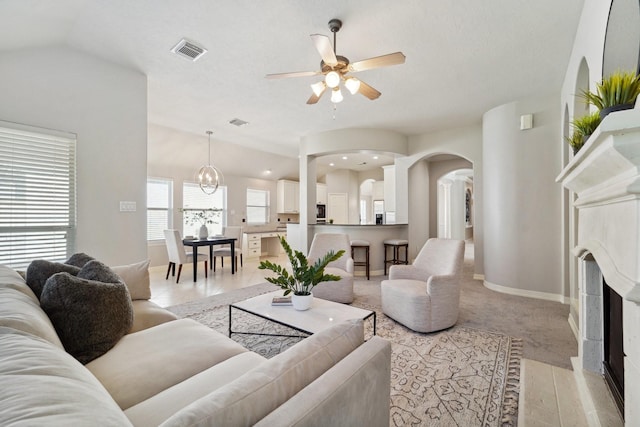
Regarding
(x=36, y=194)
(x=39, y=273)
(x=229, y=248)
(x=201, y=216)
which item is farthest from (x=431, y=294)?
(x=201, y=216)

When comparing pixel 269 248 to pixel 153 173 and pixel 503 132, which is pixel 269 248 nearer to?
pixel 153 173

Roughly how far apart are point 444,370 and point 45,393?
226cm

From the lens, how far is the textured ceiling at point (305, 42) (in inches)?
87.7

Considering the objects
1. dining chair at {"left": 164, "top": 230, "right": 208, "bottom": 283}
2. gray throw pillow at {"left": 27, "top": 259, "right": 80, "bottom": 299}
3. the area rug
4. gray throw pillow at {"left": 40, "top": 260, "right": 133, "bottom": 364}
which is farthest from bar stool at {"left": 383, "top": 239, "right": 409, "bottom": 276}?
gray throw pillow at {"left": 27, "top": 259, "right": 80, "bottom": 299}

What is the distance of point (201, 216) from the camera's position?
22.6 feet

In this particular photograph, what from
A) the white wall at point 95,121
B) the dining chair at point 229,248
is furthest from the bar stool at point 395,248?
the white wall at point 95,121

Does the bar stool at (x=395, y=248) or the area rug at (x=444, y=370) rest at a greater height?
the bar stool at (x=395, y=248)

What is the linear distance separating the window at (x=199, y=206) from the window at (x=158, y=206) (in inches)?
13.1

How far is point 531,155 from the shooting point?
388 centimetres

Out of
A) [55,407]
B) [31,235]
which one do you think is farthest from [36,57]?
[55,407]

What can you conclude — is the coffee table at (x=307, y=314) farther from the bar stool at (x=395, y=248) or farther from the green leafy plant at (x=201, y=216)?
the green leafy plant at (x=201, y=216)

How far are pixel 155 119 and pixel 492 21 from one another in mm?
5048

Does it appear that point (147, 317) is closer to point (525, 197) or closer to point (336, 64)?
point (336, 64)

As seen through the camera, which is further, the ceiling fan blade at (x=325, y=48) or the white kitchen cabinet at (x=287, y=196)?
the white kitchen cabinet at (x=287, y=196)
